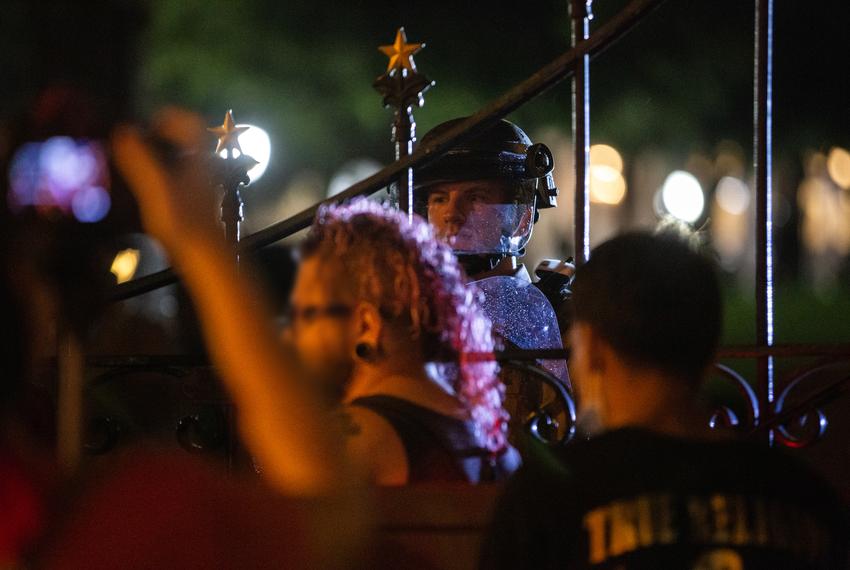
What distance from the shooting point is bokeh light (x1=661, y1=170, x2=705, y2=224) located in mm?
12383

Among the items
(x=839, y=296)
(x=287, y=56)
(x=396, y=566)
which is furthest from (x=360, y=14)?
(x=839, y=296)

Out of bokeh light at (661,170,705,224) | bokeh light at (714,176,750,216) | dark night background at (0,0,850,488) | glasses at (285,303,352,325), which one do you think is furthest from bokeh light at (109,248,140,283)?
bokeh light at (714,176,750,216)

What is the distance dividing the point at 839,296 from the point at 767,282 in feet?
56.3

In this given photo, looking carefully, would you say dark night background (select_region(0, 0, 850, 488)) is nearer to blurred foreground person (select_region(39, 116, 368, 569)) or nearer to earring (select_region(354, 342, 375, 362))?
earring (select_region(354, 342, 375, 362))

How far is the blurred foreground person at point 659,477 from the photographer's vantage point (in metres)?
1.80

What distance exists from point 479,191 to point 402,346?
197 cm

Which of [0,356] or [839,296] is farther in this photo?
[839,296]

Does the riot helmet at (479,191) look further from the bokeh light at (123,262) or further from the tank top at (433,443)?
the tank top at (433,443)

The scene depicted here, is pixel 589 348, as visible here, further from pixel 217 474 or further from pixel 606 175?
pixel 606 175

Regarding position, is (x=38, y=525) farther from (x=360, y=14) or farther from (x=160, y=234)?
(x=360, y=14)

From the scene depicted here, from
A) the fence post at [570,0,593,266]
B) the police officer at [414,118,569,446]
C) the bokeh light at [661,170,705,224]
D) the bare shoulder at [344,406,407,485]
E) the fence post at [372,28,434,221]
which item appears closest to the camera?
the bare shoulder at [344,406,407,485]

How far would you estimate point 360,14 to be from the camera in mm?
9797

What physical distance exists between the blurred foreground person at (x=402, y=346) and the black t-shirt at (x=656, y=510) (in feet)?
1.35

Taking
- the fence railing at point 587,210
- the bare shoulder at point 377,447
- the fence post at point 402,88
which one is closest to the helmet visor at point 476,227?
the fence post at point 402,88
